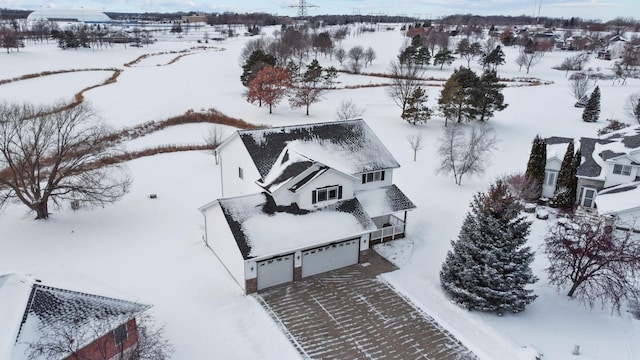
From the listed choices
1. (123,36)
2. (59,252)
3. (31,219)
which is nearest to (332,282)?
(59,252)

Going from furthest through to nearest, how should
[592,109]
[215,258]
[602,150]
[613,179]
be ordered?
[592,109] < [602,150] < [613,179] < [215,258]

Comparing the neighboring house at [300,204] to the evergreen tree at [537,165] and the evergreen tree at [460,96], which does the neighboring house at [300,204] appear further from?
the evergreen tree at [460,96]

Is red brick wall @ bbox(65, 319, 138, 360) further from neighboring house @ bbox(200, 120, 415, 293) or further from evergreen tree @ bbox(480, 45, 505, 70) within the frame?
evergreen tree @ bbox(480, 45, 505, 70)

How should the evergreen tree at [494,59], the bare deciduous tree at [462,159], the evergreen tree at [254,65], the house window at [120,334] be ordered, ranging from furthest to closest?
1. the evergreen tree at [494,59]
2. the evergreen tree at [254,65]
3. the bare deciduous tree at [462,159]
4. the house window at [120,334]

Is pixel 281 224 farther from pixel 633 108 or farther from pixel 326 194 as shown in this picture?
pixel 633 108

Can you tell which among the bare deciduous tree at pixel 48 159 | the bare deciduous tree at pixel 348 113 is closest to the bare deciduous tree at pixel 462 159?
the bare deciduous tree at pixel 348 113

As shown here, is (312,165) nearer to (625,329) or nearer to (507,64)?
(625,329)

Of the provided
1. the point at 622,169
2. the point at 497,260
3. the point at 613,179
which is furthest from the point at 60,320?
the point at 622,169
